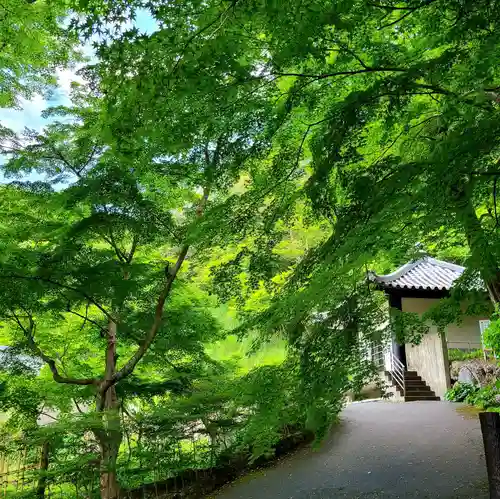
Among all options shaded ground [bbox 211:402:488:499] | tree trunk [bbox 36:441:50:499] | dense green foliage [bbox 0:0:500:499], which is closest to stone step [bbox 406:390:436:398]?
shaded ground [bbox 211:402:488:499]

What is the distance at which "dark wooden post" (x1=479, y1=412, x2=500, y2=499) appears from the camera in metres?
4.28

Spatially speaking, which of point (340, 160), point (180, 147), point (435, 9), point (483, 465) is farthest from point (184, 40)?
point (483, 465)

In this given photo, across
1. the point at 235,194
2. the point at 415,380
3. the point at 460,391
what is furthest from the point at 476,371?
the point at 235,194

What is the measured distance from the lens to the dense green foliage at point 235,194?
300cm

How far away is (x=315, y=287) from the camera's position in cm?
360

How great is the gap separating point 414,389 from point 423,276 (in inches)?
144

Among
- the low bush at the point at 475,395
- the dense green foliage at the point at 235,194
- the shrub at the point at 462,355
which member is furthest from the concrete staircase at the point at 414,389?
the dense green foliage at the point at 235,194

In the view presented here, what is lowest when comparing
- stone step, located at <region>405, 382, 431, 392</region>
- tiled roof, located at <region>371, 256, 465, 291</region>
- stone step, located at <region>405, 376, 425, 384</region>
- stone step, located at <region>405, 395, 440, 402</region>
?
stone step, located at <region>405, 395, 440, 402</region>

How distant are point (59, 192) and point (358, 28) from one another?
435 cm

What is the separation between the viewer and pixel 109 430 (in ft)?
20.5

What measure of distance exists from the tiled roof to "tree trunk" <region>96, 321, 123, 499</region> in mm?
7546

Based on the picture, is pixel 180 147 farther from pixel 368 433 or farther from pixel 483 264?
pixel 368 433

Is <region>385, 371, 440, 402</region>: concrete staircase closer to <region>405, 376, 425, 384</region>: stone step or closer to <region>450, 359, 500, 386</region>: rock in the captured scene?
<region>405, 376, 425, 384</region>: stone step

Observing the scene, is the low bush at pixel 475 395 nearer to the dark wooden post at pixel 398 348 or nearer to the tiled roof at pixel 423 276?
the dark wooden post at pixel 398 348
